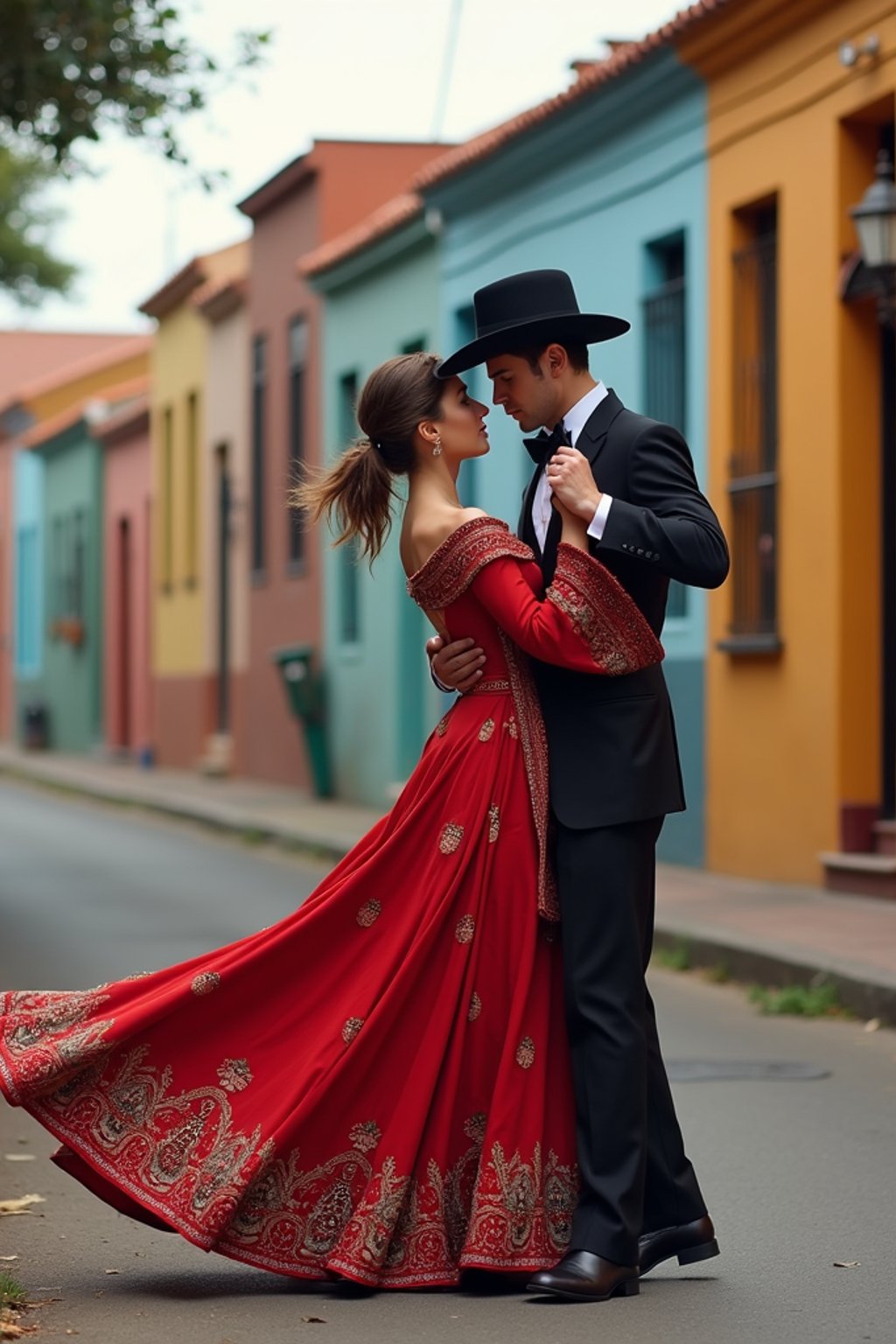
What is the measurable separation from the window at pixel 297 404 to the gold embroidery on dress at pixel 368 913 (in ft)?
65.0

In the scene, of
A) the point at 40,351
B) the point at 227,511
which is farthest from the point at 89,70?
the point at 40,351

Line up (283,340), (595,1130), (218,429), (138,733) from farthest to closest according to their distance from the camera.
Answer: (138,733) < (218,429) < (283,340) < (595,1130)

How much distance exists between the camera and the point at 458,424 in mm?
5039

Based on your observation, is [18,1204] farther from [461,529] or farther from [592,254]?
[592,254]

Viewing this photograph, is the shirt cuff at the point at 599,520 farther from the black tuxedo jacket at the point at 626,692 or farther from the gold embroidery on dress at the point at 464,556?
the gold embroidery on dress at the point at 464,556

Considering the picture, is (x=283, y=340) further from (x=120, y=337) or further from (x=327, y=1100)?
(x=120, y=337)

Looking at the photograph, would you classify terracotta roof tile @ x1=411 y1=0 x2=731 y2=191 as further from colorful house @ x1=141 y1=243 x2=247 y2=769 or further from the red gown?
the red gown

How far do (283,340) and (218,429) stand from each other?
331cm

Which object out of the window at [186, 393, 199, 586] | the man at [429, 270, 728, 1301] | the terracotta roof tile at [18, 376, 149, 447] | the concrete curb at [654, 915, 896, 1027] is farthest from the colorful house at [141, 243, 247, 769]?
the man at [429, 270, 728, 1301]

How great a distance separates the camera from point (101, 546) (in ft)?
125

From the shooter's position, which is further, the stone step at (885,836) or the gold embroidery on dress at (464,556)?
the stone step at (885,836)

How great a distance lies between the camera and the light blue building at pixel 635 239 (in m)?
15.0

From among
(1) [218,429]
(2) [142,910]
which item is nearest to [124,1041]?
(2) [142,910]

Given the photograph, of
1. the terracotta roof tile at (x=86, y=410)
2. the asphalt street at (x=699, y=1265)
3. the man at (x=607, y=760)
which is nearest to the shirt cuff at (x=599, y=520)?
the man at (x=607, y=760)
